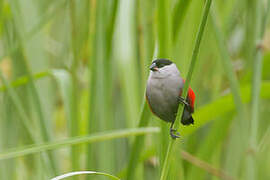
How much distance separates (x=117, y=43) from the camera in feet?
4.99

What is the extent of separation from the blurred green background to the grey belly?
0.15 ft

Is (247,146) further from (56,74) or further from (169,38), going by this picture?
(56,74)

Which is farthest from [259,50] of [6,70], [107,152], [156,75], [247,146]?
[6,70]

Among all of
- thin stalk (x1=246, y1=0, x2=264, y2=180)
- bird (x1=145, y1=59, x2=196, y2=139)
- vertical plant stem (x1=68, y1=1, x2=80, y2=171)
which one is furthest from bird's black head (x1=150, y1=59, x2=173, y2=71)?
vertical plant stem (x1=68, y1=1, x2=80, y2=171)

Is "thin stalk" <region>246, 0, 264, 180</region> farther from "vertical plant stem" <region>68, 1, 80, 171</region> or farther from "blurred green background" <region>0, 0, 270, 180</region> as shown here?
"vertical plant stem" <region>68, 1, 80, 171</region>

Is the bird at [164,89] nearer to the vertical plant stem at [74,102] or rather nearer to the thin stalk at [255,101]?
the thin stalk at [255,101]

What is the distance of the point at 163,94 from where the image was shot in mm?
853

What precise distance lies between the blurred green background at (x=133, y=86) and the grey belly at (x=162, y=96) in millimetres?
45

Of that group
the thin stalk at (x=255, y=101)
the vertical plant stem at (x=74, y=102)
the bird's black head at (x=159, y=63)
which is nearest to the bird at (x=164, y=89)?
the bird's black head at (x=159, y=63)

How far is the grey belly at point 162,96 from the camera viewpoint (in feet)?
2.78

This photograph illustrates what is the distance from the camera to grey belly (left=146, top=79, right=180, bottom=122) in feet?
2.78

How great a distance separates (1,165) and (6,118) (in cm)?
19

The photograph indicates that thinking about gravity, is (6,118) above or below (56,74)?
below

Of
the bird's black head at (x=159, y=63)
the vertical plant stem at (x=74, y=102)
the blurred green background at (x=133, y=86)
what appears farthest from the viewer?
the vertical plant stem at (x=74, y=102)
